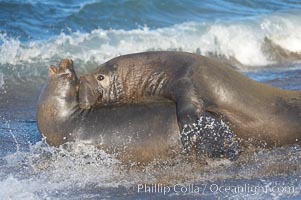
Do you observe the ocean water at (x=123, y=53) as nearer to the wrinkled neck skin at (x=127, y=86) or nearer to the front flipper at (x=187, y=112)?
the front flipper at (x=187, y=112)

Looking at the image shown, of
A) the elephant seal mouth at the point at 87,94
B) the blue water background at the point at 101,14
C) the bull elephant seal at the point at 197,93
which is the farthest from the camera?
the blue water background at the point at 101,14

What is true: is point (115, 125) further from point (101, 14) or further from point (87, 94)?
point (101, 14)

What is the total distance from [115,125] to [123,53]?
22.9ft

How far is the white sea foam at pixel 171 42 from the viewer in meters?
12.3

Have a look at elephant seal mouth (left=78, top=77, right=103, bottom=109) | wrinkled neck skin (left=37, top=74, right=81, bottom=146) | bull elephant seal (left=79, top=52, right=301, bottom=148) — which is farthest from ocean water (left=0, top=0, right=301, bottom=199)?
elephant seal mouth (left=78, top=77, right=103, bottom=109)

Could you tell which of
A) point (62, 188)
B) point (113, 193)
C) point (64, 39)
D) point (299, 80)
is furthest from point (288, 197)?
point (64, 39)

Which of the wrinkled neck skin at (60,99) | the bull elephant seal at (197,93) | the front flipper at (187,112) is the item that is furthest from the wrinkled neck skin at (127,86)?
the front flipper at (187,112)

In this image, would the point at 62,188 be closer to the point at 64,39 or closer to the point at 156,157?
the point at 156,157

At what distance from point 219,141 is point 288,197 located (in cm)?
95

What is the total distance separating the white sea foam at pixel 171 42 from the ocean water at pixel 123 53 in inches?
0.8

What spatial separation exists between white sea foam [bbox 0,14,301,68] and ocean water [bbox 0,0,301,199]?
0.07 feet

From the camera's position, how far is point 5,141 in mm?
7074

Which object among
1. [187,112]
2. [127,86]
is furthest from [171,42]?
[187,112]

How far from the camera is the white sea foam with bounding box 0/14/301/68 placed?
40.3 ft
